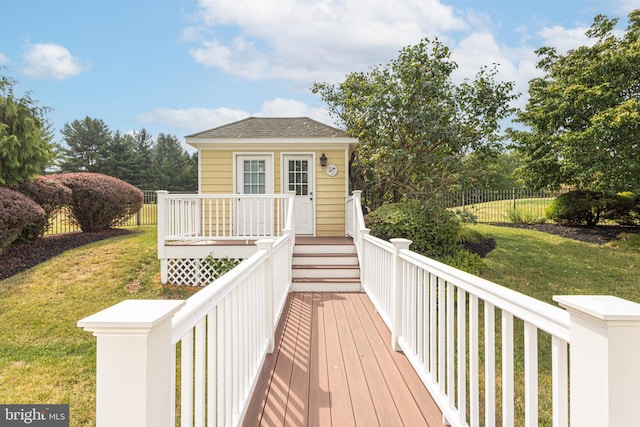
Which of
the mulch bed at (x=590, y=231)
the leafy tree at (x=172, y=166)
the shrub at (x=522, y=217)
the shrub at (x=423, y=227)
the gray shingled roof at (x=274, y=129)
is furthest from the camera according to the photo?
the leafy tree at (x=172, y=166)

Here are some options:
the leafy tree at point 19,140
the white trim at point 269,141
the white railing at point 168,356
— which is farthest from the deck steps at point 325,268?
the leafy tree at point 19,140

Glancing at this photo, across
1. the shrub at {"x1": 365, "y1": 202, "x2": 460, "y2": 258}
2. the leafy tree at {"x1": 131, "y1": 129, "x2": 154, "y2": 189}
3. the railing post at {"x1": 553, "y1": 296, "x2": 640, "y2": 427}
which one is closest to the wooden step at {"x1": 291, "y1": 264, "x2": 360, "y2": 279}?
the shrub at {"x1": 365, "y1": 202, "x2": 460, "y2": 258}

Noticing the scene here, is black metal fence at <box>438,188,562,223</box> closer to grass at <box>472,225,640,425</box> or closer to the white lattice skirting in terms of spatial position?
grass at <box>472,225,640,425</box>

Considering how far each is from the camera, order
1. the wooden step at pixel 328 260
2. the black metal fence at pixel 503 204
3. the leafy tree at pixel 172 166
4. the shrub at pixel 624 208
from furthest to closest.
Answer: the leafy tree at pixel 172 166, the black metal fence at pixel 503 204, the shrub at pixel 624 208, the wooden step at pixel 328 260

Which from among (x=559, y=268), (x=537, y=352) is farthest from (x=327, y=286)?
(x=559, y=268)

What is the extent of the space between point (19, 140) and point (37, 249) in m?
2.71

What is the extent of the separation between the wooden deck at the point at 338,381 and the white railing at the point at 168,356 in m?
0.41

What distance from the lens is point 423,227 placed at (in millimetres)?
6676

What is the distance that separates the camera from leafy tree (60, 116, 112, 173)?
115 feet

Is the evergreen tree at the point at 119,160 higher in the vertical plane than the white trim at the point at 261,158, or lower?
higher

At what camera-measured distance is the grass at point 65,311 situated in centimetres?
318

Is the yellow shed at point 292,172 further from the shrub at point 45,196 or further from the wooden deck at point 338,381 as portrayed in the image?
the wooden deck at point 338,381

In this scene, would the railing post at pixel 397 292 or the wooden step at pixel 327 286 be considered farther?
the wooden step at pixel 327 286

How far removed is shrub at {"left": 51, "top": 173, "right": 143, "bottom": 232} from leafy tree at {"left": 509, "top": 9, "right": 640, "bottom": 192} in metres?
14.2
